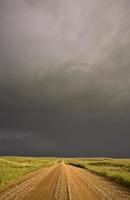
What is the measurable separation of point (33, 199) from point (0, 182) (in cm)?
747

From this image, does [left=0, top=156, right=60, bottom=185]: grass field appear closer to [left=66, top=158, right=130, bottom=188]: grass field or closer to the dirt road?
the dirt road

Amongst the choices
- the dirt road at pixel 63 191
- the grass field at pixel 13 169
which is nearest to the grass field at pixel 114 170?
the dirt road at pixel 63 191

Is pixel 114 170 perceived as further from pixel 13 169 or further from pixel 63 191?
pixel 63 191

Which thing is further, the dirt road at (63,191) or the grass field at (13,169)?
the grass field at (13,169)

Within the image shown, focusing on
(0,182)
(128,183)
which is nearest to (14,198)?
(0,182)

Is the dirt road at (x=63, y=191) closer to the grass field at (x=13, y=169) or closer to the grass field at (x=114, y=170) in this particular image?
the grass field at (x=13, y=169)

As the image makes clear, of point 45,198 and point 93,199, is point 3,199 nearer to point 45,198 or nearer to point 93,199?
point 45,198

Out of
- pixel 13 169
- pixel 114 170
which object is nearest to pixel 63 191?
pixel 13 169

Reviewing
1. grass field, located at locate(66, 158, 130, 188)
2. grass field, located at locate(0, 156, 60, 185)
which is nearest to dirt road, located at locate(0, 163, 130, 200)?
grass field, located at locate(0, 156, 60, 185)

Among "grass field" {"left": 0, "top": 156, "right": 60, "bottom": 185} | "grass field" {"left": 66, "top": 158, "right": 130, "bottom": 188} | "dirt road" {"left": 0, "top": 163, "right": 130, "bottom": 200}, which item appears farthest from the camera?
"grass field" {"left": 66, "top": 158, "right": 130, "bottom": 188}

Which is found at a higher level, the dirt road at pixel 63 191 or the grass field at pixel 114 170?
the grass field at pixel 114 170

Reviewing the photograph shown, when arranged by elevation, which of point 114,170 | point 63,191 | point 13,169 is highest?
point 114,170

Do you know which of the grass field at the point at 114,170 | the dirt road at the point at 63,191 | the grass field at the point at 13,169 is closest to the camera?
the dirt road at the point at 63,191

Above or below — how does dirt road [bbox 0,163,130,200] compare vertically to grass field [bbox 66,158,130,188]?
below
